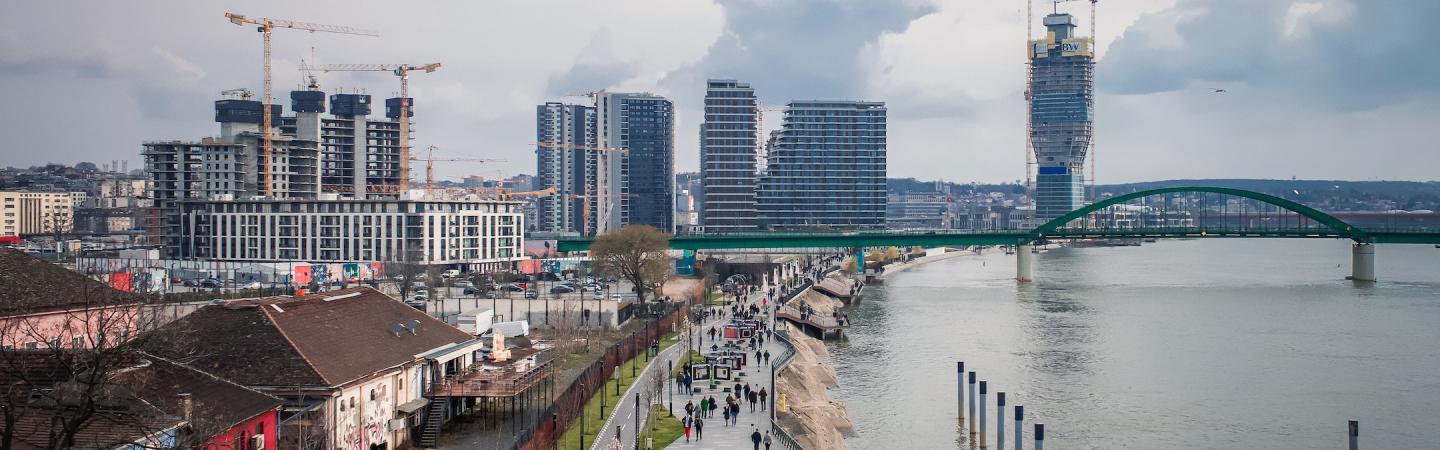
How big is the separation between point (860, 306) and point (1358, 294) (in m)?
36.2

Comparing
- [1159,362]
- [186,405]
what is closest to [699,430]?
[186,405]

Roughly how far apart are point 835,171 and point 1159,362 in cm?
11055

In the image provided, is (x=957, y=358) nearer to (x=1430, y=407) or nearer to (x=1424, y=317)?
(x=1430, y=407)

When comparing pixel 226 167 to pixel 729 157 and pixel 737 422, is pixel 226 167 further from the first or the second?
pixel 737 422

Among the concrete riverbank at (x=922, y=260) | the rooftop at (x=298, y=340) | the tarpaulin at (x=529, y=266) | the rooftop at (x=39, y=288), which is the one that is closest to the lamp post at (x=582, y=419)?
the rooftop at (x=298, y=340)

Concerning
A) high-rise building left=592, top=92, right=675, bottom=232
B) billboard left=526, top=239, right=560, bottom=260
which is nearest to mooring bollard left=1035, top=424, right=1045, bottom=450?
billboard left=526, top=239, right=560, bottom=260

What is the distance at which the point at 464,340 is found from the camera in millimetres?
32062

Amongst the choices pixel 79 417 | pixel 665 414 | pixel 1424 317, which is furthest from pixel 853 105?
pixel 79 417

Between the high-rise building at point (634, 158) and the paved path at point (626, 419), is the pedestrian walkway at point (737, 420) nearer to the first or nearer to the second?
the paved path at point (626, 419)

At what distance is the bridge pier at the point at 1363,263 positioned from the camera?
101250mm

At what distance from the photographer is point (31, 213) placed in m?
147

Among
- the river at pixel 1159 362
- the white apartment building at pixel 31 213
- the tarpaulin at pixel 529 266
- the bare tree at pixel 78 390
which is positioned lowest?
the river at pixel 1159 362

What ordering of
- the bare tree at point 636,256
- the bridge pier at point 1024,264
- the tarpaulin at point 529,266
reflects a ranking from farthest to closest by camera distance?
the bridge pier at point 1024,264 < the tarpaulin at point 529,266 < the bare tree at point 636,256

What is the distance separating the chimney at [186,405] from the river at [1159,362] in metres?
19.1
